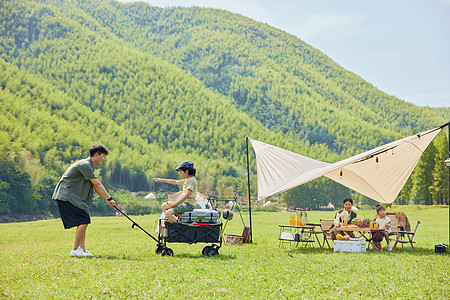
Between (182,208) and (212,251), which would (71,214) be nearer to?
(182,208)

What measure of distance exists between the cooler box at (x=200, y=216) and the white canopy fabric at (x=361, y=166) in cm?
259

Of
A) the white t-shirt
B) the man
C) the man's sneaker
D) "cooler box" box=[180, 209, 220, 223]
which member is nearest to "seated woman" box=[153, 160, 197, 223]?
"cooler box" box=[180, 209, 220, 223]

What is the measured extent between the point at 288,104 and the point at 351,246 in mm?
166908

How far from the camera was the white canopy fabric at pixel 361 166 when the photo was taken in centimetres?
1041

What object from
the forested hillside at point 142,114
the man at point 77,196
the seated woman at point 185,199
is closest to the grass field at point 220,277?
the man at point 77,196

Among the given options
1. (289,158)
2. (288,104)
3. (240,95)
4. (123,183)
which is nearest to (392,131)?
(288,104)

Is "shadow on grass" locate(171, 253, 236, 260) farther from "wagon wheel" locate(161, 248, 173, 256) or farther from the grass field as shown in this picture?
"wagon wheel" locate(161, 248, 173, 256)

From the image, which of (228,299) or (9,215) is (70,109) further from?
(228,299)

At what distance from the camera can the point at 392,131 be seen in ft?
519

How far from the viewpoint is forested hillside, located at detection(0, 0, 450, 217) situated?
9531cm

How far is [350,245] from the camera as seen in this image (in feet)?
30.8

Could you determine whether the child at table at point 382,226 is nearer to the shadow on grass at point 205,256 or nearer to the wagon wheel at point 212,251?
the shadow on grass at point 205,256

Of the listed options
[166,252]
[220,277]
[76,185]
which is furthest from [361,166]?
[76,185]

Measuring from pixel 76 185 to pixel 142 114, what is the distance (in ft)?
438
